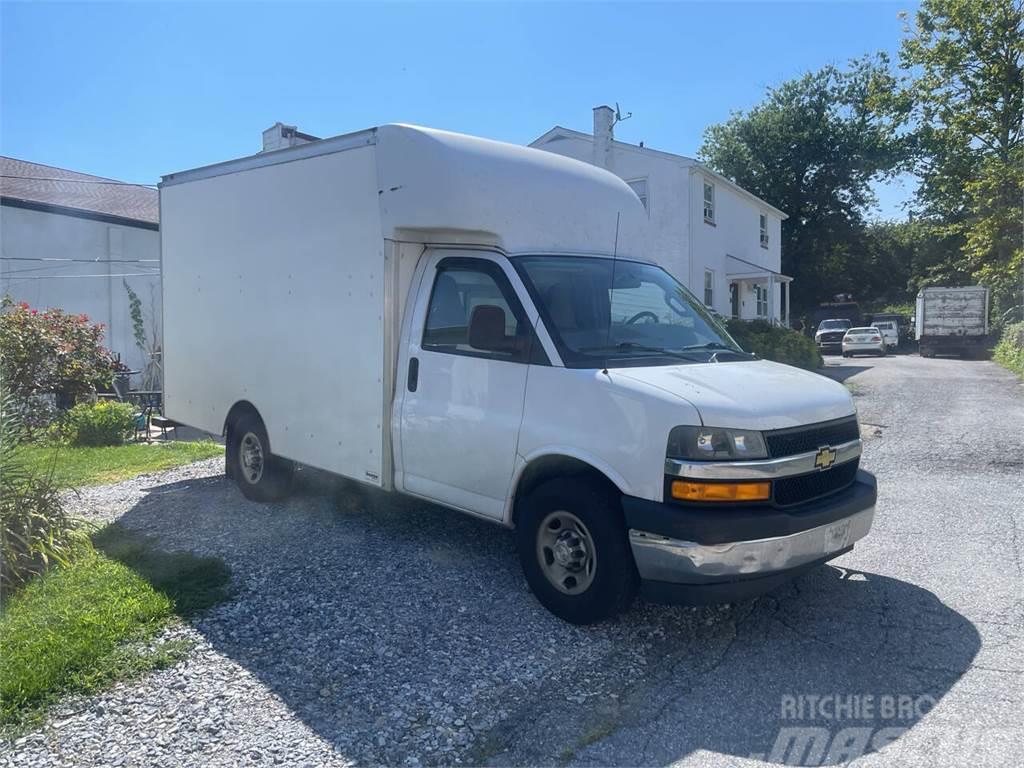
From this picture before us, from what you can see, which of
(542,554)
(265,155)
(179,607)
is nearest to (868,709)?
(542,554)

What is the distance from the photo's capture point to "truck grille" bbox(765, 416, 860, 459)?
4.17 m

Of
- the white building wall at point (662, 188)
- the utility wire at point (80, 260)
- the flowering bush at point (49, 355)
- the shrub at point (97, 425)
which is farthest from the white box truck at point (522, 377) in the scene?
the white building wall at point (662, 188)

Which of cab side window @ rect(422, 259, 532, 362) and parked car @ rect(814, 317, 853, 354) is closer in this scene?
cab side window @ rect(422, 259, 532, 362)

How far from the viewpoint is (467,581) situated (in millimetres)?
5258

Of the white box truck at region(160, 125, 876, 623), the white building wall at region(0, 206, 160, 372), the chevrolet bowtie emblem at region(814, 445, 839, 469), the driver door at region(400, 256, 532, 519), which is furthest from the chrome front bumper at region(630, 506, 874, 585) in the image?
the white building wall at region(0, 206, 160, 372)

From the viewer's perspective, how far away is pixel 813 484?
A: 443 centimetres

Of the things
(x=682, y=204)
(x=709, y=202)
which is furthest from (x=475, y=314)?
(x=709, y=202)

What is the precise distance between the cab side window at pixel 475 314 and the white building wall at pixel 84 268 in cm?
1343

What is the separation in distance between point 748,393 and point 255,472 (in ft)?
15.3

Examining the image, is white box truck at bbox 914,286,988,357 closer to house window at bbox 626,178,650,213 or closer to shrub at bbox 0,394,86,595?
house window at bbox 626,178,650,213

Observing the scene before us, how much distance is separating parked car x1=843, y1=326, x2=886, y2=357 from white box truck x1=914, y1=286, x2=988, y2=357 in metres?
1.71

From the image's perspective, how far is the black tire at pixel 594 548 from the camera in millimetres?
4293

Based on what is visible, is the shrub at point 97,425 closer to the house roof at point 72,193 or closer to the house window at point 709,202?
the house roof at point 72,193

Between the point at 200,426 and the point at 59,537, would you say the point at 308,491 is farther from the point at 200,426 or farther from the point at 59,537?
the point at 59,537
